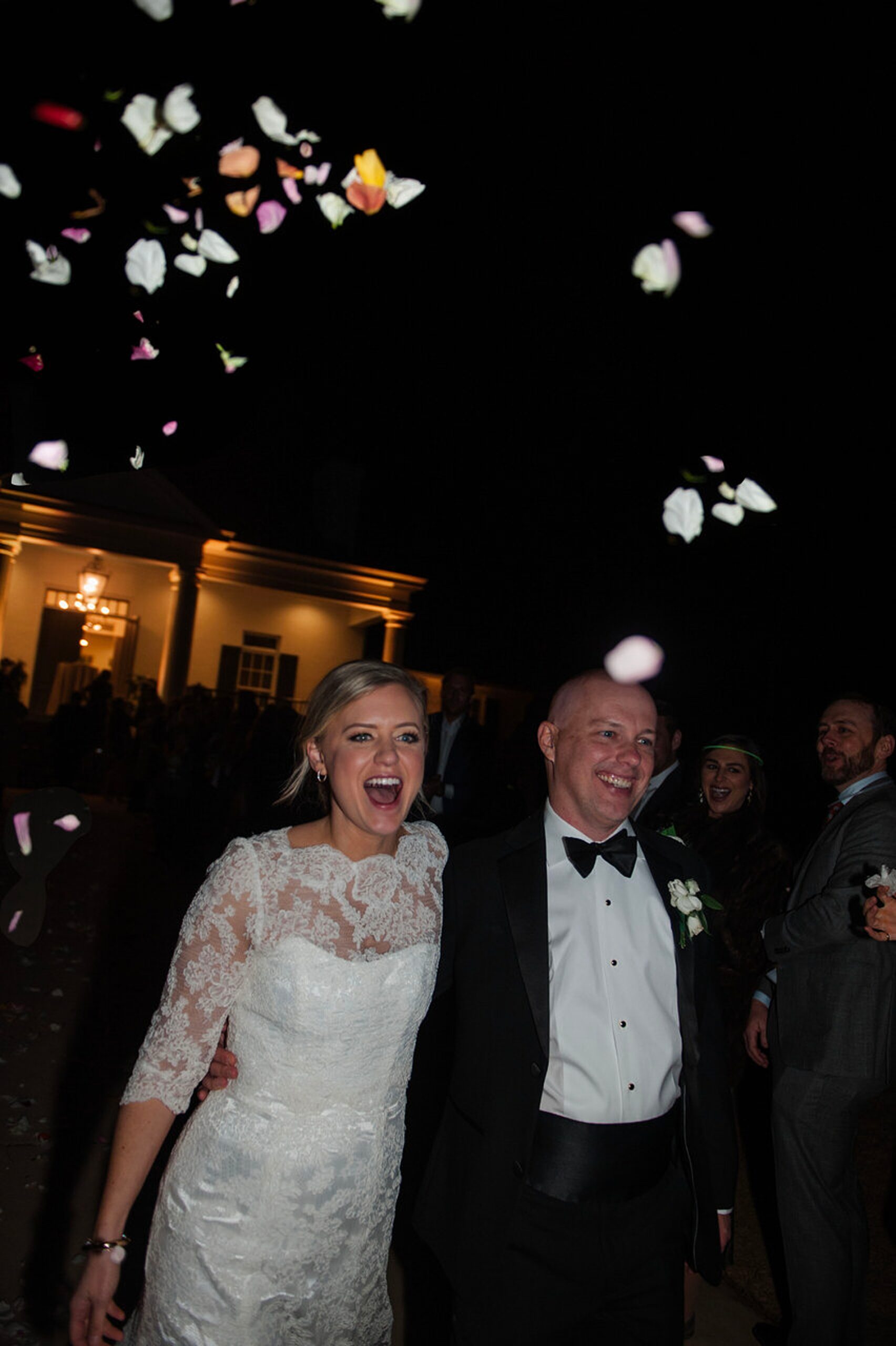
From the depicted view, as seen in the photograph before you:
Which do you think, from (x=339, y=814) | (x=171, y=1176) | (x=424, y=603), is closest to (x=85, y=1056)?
(x=171, y=1176)

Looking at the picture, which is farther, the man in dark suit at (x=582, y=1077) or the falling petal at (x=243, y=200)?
the falling petal at (x=243, y=200)

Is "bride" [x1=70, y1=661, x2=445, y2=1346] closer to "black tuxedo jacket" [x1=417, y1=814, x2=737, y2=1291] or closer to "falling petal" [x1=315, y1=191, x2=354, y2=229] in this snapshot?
"black tuxedo jacket" [x1=417, y1=814, x2=737, y2=1291]

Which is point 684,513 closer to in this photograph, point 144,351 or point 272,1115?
point 144,351

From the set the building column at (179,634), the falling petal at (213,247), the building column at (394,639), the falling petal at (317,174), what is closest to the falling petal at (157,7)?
the falling petal at (317,174)

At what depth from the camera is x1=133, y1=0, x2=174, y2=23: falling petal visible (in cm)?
401

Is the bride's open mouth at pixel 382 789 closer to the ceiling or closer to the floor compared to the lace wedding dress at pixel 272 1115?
closer to the ceiling

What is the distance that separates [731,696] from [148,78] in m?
13.5

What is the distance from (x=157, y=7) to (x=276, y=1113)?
5.04 metres

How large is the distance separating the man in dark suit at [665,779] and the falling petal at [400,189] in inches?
175

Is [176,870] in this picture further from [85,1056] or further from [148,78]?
[148,78]

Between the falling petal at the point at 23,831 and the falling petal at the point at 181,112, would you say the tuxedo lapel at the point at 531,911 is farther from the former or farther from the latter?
the falling petal at the point at 23,831

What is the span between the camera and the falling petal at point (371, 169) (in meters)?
6.20

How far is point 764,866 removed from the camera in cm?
380

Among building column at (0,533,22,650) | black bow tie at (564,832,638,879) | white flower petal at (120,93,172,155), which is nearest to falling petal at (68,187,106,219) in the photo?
white flower petal at (120,93,172,155)
